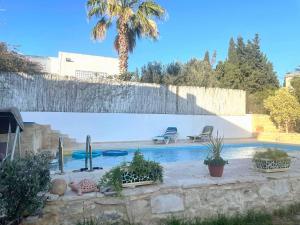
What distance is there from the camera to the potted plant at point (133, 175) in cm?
404

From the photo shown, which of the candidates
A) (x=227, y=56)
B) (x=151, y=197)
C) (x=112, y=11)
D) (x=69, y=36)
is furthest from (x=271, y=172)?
(x=227, y=56)

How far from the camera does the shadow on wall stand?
1449 cm

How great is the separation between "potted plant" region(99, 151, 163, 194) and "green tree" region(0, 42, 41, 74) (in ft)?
39.0

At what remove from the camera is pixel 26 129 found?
898 cm

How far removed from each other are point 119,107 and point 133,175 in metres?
12.3

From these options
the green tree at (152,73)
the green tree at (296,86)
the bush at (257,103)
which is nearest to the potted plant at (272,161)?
the green tree at (296,86)

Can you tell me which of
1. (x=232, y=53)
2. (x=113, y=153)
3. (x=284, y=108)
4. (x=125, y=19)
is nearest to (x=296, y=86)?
(x=284, y=108)

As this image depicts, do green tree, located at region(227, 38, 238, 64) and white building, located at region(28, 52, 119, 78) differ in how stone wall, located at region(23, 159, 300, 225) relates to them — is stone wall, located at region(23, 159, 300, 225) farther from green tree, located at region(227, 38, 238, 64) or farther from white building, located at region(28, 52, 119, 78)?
green tree, located at region(227, 38, 238, 64)

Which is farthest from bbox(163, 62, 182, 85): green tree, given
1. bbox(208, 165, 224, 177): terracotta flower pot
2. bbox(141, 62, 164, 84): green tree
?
bbox(208, 165, 224, 177): terracotta flower pot

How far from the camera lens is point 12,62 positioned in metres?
14.9

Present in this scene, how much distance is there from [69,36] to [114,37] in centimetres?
607

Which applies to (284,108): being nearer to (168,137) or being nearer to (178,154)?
(168,137)

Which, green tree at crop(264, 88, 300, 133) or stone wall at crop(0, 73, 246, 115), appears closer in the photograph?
stone wall at crop(0, 73, 246, 115)

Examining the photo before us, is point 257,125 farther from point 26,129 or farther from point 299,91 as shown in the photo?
point 26,129
